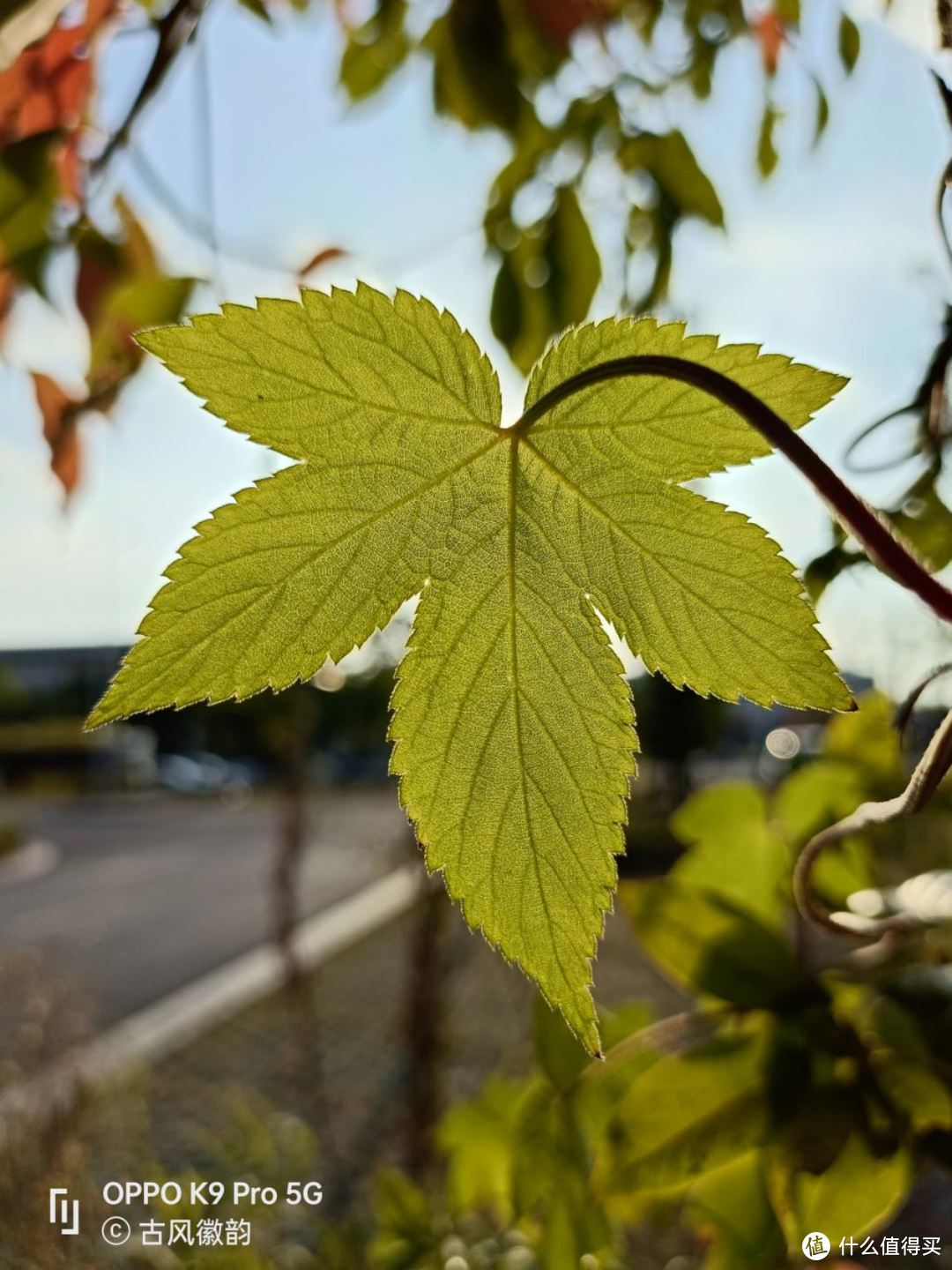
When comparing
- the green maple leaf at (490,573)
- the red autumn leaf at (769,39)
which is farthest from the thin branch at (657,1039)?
the red autumn leaf at (769,39)

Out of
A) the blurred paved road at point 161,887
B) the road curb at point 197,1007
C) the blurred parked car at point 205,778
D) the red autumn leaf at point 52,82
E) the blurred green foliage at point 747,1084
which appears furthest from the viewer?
the blurred parked car at point 205,778

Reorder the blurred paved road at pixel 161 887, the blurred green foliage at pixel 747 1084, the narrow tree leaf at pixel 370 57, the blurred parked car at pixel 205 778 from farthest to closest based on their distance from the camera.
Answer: the blurred parked car at pixel 205 778
the blurred paved road at pixel 161 887
the narrow tree leaf at pixel 370 57
the blurred green foliage at pixel 747 1084

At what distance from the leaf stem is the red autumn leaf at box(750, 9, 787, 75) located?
0.71 metres

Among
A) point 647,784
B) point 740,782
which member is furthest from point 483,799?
point 647,784

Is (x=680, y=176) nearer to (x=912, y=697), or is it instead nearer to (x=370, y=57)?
(x=370, y=57)

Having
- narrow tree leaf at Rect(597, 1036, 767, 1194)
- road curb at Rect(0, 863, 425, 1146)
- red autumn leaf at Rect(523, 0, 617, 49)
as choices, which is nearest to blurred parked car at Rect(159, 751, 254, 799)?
road curb at Rect(0, 863, 425, 1146)

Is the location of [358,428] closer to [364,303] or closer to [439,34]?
[364,303]

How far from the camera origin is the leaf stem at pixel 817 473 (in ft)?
0.68

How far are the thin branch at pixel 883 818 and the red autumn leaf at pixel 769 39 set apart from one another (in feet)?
2.19

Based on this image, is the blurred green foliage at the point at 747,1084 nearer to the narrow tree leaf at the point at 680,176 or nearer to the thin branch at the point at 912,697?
the thin branch at the point at 912,697

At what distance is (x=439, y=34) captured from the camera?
2.13 feet

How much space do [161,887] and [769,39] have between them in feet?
24.1

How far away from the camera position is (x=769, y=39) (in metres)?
0.84

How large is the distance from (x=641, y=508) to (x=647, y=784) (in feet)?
19.1
